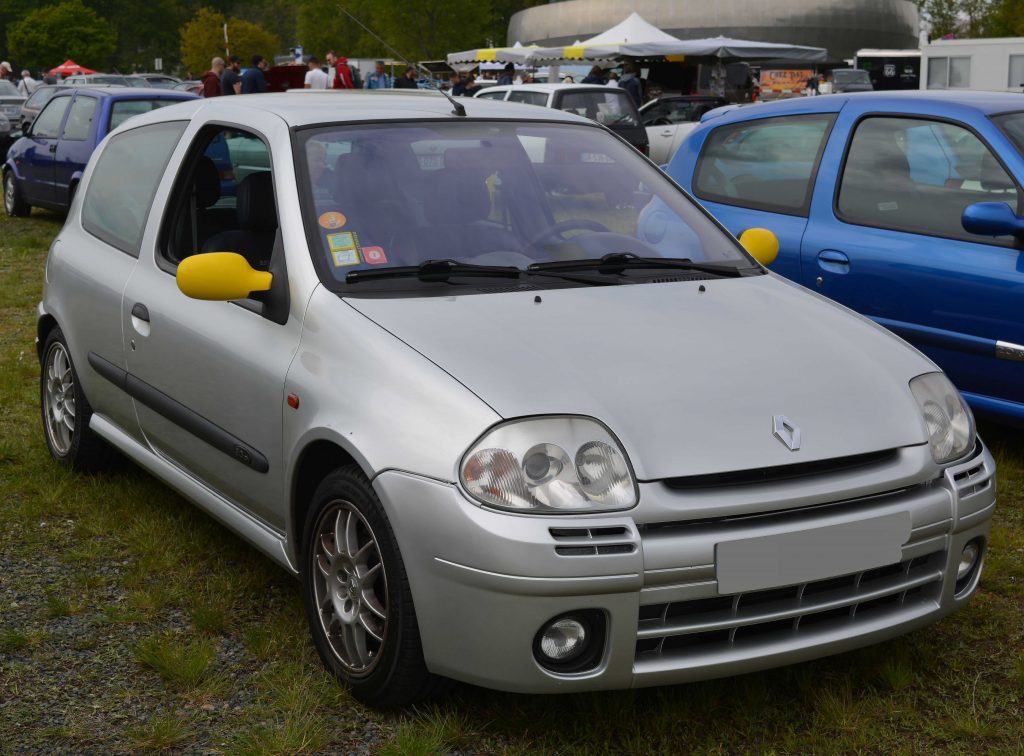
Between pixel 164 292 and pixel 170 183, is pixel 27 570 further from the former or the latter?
pixel 170 183

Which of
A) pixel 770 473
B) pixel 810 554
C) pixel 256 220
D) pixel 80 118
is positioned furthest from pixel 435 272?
pixel 80 118

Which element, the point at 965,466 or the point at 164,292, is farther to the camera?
the point at 164,292

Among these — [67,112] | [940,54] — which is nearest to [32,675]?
[67,112]

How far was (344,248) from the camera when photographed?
358cm

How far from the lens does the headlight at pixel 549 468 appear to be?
9.11ft

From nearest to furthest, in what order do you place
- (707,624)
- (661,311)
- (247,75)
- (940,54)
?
1. (707,624)
2. (661,311)
3. (247,75)
4. (940,54)

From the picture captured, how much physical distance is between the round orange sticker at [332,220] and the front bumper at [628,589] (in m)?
0.96

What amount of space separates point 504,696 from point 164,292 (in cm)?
178

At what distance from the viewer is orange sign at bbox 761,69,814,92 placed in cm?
3584

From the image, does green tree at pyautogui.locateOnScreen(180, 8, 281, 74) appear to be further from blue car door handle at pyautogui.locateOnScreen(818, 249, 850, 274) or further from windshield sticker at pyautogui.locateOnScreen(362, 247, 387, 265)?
windshield sticker at pyautogui.locateOnScreen(362, 247, 387, 265)

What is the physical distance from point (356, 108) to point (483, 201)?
0.57 m

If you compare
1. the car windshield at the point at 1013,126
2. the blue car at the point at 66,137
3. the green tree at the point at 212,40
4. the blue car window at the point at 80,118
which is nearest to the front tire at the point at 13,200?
the blue car at the point at 66,137

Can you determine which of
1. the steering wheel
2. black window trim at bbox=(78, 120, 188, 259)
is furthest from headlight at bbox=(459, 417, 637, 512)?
black window trim at bbox=(78, 120, 188, 259)

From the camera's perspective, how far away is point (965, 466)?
3205 millimetres
